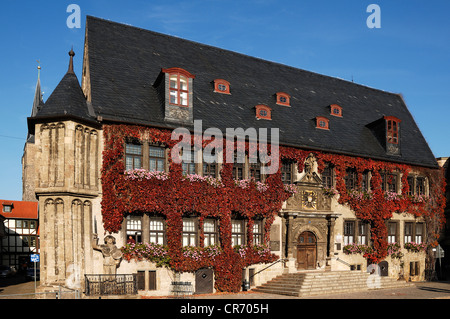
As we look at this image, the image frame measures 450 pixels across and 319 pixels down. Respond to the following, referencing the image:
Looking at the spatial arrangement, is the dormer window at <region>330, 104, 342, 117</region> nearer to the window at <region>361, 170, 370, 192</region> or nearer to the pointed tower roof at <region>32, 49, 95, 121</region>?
the window at <region>361, 170, 370, 192</region>

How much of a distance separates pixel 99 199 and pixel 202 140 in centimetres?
588

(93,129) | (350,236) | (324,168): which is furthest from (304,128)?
(93,129)

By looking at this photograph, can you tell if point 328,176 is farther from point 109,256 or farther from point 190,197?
point 109,256

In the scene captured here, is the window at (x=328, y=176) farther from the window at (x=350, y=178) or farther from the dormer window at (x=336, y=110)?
the dormer window at (x=336, y=110)

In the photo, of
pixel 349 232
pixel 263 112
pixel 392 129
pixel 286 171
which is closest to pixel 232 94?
pixel 263 112

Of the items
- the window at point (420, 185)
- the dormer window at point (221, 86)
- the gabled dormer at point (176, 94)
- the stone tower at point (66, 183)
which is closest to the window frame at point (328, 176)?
the dormer window at point (221, 86)

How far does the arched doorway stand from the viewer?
26.8 m

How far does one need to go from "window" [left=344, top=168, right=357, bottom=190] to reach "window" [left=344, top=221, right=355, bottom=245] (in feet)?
7.10

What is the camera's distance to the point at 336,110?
3162 cm

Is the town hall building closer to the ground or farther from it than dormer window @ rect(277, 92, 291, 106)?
closer to the ground

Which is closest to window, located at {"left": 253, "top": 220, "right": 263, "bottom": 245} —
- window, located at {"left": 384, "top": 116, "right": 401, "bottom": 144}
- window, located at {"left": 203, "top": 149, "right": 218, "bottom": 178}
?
window, located at {"left": 203, "top": 149, "right": 218, "bottom": 178}

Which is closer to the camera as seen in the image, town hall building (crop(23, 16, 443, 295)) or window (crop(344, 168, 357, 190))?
town hall building (crop(23, 16, 443, 295))

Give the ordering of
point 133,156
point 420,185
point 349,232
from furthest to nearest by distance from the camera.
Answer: point 420,185 < point 349,232 < point 133,156

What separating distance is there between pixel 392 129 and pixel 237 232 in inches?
521
